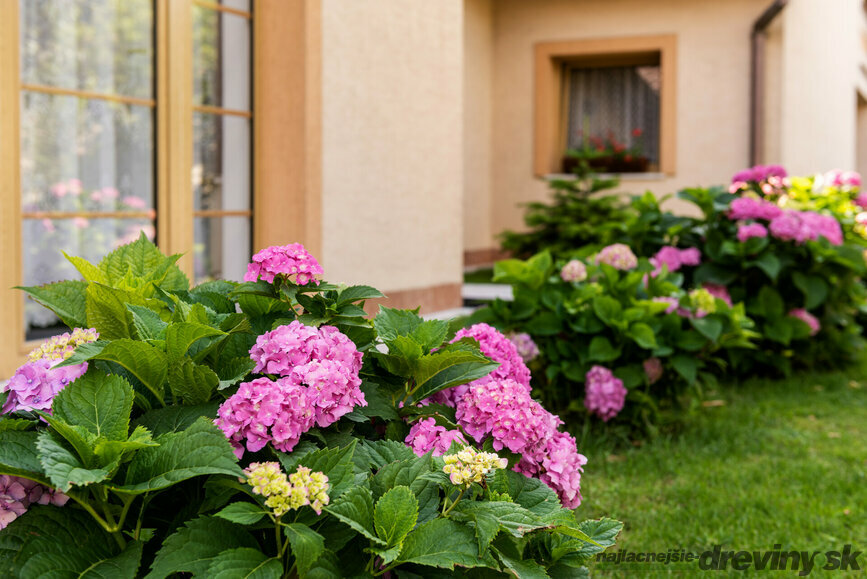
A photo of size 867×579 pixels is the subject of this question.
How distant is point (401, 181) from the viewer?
4.40 metres

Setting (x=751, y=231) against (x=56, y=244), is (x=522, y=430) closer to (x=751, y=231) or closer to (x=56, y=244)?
(x=56, y=244)

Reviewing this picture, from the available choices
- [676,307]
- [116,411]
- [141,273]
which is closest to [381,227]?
[676,307]

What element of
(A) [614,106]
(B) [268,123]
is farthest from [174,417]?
(A) [614,106]

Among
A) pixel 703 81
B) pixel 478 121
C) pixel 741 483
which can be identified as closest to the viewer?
pixel 741 483

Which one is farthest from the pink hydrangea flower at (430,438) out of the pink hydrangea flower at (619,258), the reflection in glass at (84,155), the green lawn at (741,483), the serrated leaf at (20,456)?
the reflection in glass at (84,155)

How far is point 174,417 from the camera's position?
1.03m

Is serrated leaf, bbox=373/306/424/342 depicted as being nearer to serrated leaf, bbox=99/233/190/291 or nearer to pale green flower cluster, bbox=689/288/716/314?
serrated leaf, bbox=99/233/190/291

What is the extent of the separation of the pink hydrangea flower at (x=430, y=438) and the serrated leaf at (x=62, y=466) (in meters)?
0.41

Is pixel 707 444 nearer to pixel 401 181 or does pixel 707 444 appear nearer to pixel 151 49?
pixel 401 181

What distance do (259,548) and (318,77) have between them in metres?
3.06

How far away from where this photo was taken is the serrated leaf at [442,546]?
89 cm

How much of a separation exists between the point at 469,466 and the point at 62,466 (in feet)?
1.40

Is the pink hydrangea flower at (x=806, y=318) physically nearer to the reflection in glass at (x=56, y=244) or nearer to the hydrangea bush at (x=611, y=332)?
the hydrangea bush at (x=611, y=332)

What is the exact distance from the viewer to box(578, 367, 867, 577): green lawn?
7.29 feet
